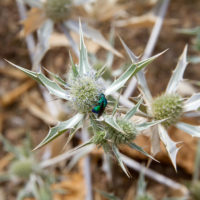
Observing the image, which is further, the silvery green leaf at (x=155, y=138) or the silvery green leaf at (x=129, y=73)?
the silvery green leaf at (x=155, y=138)

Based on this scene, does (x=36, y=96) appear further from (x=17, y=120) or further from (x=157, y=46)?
(x=157, y=46)

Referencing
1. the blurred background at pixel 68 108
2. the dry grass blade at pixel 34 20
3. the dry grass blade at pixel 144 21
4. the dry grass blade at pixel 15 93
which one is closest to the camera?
→ the dry grass blade at pixel 34 20

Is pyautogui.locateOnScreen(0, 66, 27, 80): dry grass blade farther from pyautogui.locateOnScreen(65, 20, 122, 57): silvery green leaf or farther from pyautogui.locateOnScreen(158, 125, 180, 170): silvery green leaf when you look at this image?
pyautogui.locateOnScreen(158, 125, 180, 170): silvery green leaf

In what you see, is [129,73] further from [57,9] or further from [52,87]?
[57,9]

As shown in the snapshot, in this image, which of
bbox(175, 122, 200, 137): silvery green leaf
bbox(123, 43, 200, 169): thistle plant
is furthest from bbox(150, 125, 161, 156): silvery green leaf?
bbox(175, 122, 200, 137): silvery green leaf

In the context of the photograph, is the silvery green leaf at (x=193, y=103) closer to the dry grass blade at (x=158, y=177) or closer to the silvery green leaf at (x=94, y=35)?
the silvery green leaf at (x=94, y=35)

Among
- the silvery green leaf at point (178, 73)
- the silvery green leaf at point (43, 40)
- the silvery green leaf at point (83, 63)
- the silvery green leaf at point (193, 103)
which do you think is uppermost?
the silvery green leaf at point (43, 40)

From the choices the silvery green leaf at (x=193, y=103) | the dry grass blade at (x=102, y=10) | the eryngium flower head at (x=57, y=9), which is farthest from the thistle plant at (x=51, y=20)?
the silvery green leaf at (x=193, y=103)
